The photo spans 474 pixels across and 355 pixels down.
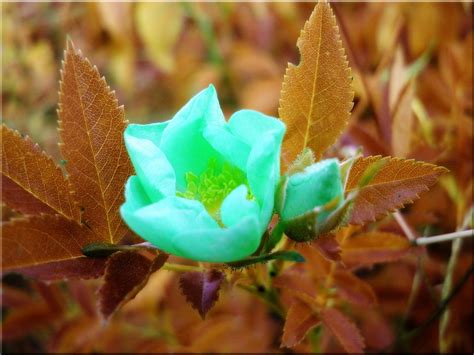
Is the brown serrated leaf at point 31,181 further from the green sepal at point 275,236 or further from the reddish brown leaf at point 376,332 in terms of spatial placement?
the reddish brown leaf at point 376,332

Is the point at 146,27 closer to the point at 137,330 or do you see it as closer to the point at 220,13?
the point at 220,13

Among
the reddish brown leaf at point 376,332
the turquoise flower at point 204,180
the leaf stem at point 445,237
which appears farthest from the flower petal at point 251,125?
the reddish brown leaf at point 376,332

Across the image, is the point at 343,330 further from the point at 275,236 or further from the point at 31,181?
the point at 31,181

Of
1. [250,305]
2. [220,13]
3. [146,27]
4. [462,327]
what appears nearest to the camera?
[462,327]

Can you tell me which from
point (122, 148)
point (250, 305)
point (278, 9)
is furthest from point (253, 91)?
point (122, 148)

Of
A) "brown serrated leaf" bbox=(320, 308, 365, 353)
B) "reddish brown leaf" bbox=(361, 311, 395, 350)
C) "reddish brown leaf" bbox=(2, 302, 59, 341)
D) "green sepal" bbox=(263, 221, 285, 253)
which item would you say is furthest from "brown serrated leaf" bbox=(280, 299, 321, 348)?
"reddish brown leaf" bbox=(2, 302, 59, 341)

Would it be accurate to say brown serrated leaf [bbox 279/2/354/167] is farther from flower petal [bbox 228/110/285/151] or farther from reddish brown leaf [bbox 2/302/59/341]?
reddish brown leaf [bbox 2/302/59/341]
